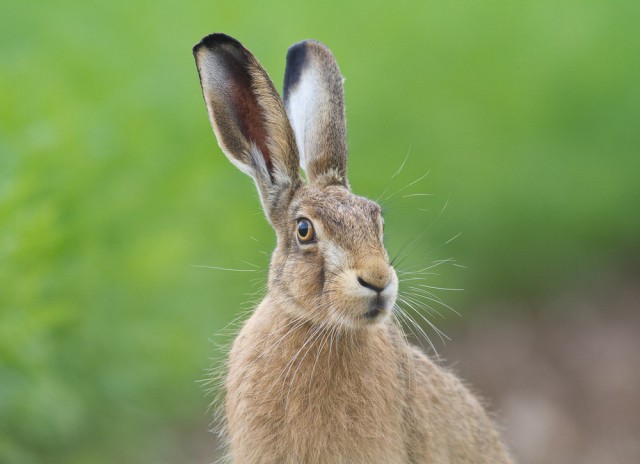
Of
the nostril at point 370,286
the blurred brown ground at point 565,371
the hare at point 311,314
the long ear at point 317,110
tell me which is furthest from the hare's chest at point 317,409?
the blurred brown ground at point 565,371

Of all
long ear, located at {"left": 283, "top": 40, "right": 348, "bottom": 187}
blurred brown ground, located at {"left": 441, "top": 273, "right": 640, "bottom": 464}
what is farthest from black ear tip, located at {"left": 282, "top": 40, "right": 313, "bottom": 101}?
blurred brown ground, located at {"left": 441, "top": 273, "right": 640, "bottom": 464}

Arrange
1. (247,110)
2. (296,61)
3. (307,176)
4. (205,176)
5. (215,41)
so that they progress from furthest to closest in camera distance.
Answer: (205,176), (296,61), (307,176), (247,110), (215,41)

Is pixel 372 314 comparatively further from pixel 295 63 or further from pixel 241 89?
pixel 295 63

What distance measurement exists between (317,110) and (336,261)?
885 mm

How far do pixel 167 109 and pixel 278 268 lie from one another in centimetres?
372

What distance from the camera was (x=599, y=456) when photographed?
25.3ft

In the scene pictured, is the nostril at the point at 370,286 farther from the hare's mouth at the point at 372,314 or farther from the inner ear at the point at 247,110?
the inner ear at the point at 247,110

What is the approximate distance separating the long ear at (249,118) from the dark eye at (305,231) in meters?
0.27

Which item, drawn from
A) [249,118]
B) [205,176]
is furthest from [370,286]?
[205,176]

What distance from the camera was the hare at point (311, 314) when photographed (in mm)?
4781

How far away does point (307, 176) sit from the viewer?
208 inches

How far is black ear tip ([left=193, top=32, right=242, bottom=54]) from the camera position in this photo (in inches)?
188

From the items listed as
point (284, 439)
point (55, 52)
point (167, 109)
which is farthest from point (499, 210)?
point (284, 439)

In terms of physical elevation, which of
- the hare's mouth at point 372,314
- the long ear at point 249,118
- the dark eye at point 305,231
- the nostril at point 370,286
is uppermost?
the long ear at point 249,118
